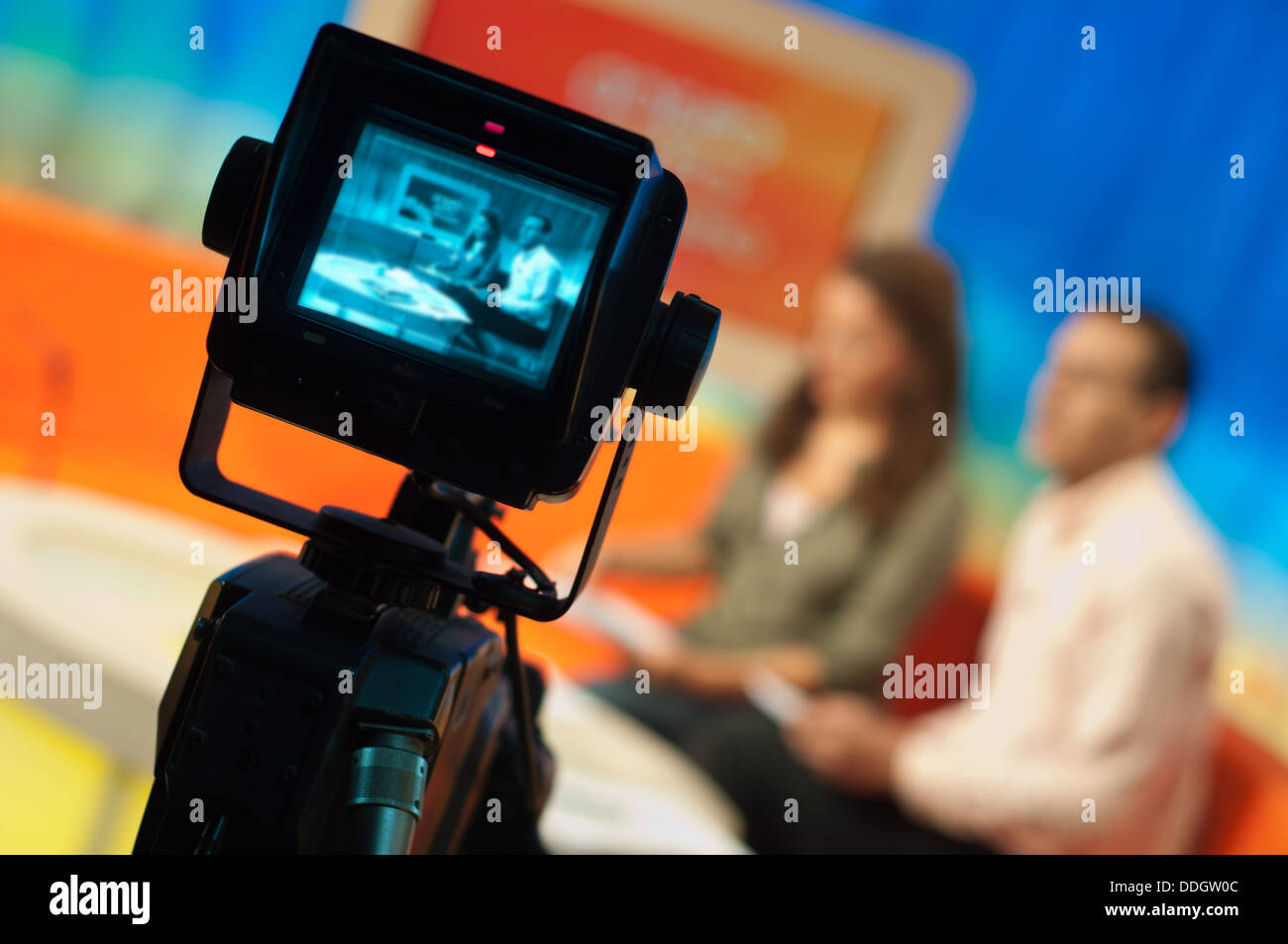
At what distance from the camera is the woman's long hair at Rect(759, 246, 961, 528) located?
6.64ft

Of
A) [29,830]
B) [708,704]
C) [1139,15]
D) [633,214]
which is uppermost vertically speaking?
[1139,15]

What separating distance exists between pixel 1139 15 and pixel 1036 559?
1285 mm

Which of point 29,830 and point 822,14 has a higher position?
point 822,14

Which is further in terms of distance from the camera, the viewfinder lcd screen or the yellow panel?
the yellow panel

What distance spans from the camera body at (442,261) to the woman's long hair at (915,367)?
1.61m

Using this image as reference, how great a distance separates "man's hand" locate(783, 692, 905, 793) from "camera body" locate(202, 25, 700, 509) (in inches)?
58.4

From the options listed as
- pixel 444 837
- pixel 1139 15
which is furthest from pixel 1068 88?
pixel 444 837

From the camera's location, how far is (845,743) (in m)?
1.86

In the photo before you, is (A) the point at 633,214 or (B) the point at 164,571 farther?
(B) the point at 164,571

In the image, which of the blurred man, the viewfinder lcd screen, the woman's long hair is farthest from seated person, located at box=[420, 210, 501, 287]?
the woman's long hair

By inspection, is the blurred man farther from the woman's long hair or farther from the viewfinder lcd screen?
the viewfinder lcd screen

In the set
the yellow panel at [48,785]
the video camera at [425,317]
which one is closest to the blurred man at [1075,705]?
the yellow panel at [48,785]
